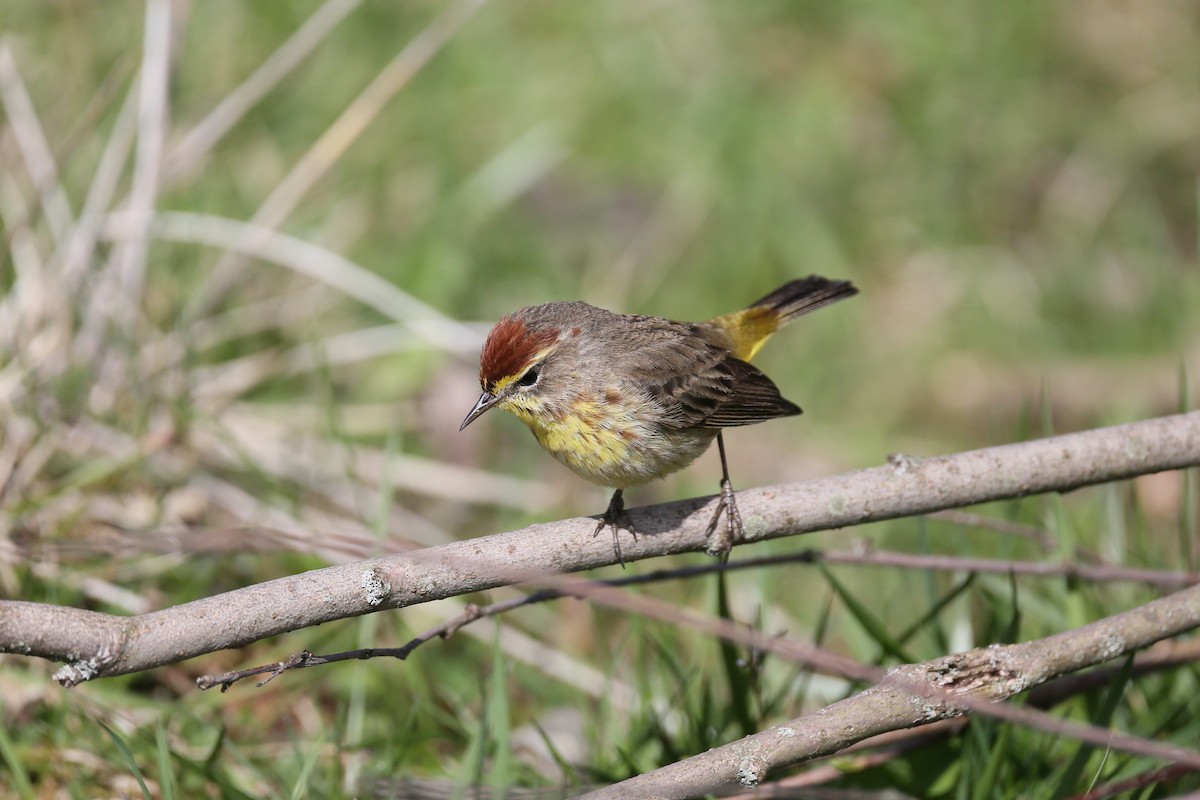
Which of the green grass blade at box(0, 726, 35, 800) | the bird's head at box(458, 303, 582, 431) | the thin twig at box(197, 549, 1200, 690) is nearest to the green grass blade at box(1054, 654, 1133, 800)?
the thin twig at box(197, 549, 1200, 690)

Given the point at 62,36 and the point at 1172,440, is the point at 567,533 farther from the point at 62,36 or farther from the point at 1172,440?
the point at 62,36

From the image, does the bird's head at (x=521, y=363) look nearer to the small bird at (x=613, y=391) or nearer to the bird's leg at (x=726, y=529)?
the small bird at (x=613, y=391)

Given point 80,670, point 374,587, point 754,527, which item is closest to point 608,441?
point 754,527

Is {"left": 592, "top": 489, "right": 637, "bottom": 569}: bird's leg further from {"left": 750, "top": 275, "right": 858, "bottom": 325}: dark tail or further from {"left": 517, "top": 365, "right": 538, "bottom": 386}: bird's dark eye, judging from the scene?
{"left": 750, "top": 275, "right": 858, "bottom": 325}: dark tail

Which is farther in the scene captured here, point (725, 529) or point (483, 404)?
point (483, 404)

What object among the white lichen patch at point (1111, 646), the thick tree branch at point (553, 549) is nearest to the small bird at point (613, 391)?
the thick tree branch at point (553, 549)

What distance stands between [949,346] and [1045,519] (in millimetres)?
2987

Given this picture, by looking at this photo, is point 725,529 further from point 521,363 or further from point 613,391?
point 521,363

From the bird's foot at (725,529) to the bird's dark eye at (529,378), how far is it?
100 centimetres

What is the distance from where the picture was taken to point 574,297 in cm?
717

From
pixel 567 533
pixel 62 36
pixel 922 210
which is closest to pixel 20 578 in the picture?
pixel 567 533

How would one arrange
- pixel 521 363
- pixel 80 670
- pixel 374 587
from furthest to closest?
1. pixel 521 363
2. pixel 374 587
3. pixel 80 670

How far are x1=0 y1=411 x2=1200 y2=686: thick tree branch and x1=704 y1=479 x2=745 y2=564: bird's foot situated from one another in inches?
1.1

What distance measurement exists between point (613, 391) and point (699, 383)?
36 centimetres
